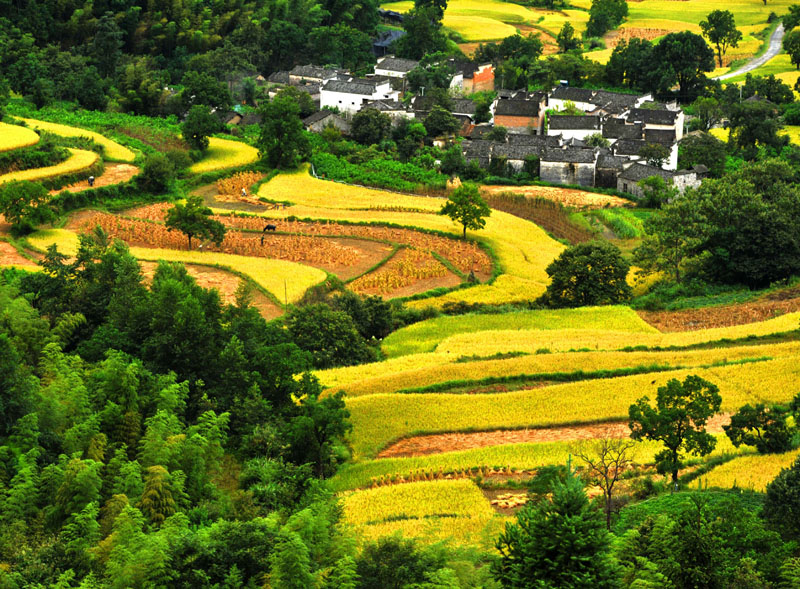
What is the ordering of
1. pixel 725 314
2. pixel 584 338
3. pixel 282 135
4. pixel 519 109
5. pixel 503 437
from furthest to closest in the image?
1. pixel 519 109
2. pixel 282 135
3. pixel 725 314
4. pixel 584 338
5. pixel 503 437

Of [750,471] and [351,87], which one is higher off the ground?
[351,87]

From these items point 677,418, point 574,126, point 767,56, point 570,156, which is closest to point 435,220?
point 570,156

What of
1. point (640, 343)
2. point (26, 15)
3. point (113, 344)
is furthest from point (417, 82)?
point (113, 344)

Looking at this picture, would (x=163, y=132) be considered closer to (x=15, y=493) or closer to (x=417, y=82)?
(x=417, y=82)

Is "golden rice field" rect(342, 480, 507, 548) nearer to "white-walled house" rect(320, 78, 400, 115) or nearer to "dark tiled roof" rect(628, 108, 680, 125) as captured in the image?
"dark tiled roof" rect(628, 108, 680, 125)

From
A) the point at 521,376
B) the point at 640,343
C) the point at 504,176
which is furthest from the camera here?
the point at 504,176

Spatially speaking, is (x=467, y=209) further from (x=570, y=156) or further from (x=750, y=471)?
(x=750, y=471)

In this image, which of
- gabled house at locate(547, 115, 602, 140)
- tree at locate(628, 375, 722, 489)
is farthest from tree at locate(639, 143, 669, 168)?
tree at locate(628, 375, 722, 489)
